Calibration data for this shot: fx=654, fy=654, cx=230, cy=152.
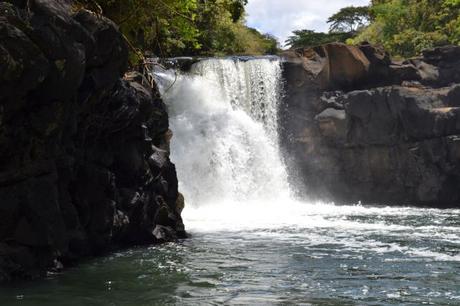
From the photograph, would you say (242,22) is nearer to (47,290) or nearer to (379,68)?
(379,68)

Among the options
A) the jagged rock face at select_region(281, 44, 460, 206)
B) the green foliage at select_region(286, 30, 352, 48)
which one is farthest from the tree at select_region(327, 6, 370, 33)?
the jagged rock face at select_region(281, 44, 460, 206)

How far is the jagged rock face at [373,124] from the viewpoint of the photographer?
28703mm

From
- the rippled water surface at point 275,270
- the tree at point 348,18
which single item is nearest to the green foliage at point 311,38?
the tree at point 348,18

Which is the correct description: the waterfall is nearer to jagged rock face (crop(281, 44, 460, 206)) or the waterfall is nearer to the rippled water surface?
jagged rock face (crop(281, 44, 460, 206))

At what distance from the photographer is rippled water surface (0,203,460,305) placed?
10.1 meters

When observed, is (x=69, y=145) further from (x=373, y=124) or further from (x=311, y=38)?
(x=311, y=38)

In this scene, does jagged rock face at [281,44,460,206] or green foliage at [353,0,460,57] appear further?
green foliage at [353,0,460,57]

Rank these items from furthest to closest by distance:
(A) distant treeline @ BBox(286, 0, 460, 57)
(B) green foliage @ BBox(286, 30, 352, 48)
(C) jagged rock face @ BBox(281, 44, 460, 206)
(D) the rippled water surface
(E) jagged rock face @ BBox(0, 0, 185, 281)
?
(B) green foliage @ BBox(286, 30, 352, 48) → (A) distant treeline @ BBox(286, 0, 460, 57) → (C) jagged rock face @ BBox(281, 44, 460, 206) → (E) jagged rock face @ BBox(0, 0, 185, 281) → (D) the rippled water surface

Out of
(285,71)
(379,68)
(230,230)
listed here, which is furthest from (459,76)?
(230,230)

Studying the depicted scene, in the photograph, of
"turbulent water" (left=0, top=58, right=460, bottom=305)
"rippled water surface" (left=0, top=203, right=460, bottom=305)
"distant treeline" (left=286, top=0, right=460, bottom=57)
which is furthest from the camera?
"distant treeline" (left=286, top=0, right=460, bottom=57)

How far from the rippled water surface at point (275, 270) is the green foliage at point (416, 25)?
23.8m

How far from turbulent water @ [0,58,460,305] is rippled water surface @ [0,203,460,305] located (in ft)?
0.09

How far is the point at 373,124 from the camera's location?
2920 cm

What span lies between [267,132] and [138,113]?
51.4ft
